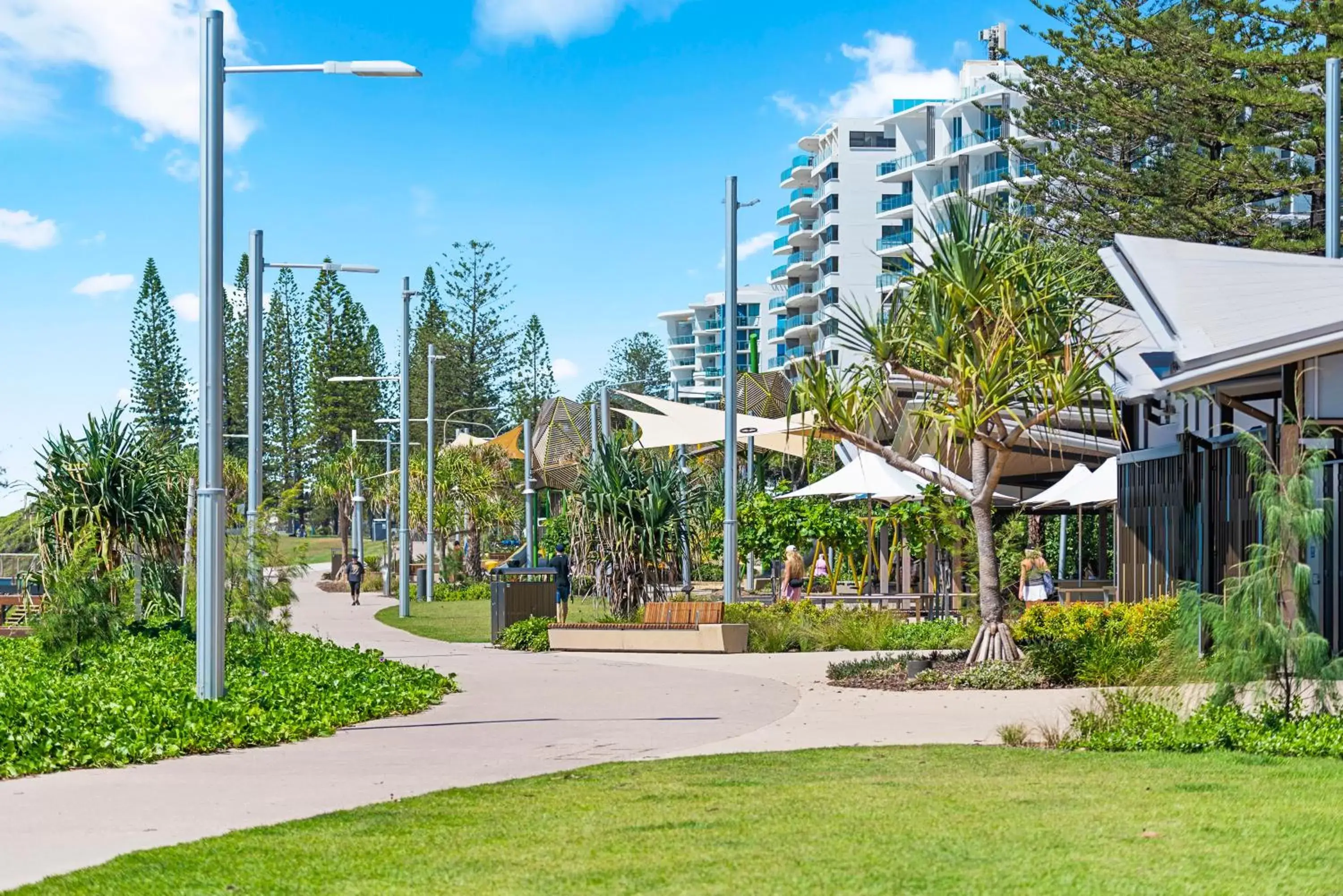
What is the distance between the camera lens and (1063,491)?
28.0 meters

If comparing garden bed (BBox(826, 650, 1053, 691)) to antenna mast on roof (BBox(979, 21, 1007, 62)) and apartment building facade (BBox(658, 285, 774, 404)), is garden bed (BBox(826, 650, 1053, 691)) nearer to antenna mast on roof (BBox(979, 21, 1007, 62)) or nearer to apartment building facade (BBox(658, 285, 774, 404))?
antenna mast on roof (BBox(979, 21, 1007, 62))

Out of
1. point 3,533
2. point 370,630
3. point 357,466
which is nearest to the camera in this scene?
point 3,533

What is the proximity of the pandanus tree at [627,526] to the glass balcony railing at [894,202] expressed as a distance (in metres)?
85.4

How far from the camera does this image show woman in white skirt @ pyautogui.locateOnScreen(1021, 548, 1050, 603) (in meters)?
26.6

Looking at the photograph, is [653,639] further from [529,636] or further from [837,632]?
[837,632]

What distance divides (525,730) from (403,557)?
2091cm

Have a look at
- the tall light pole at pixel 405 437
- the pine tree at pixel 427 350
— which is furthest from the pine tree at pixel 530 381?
the tall light pole at pixel 405 437

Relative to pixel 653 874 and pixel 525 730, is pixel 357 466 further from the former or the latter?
pixel 653 874

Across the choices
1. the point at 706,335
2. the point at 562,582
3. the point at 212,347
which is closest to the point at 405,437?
the point at 562,582

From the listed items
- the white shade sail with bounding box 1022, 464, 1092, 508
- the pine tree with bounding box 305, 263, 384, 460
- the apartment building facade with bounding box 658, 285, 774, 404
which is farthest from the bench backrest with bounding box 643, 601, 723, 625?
the apartment building facade with bounding box 658, 285, 774, 404

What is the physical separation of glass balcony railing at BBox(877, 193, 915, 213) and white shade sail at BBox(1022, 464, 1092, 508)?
8074 cm

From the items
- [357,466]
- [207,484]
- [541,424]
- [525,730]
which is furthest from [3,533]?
[357,466]

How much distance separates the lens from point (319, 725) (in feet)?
42.5

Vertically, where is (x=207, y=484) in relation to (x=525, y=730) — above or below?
above
